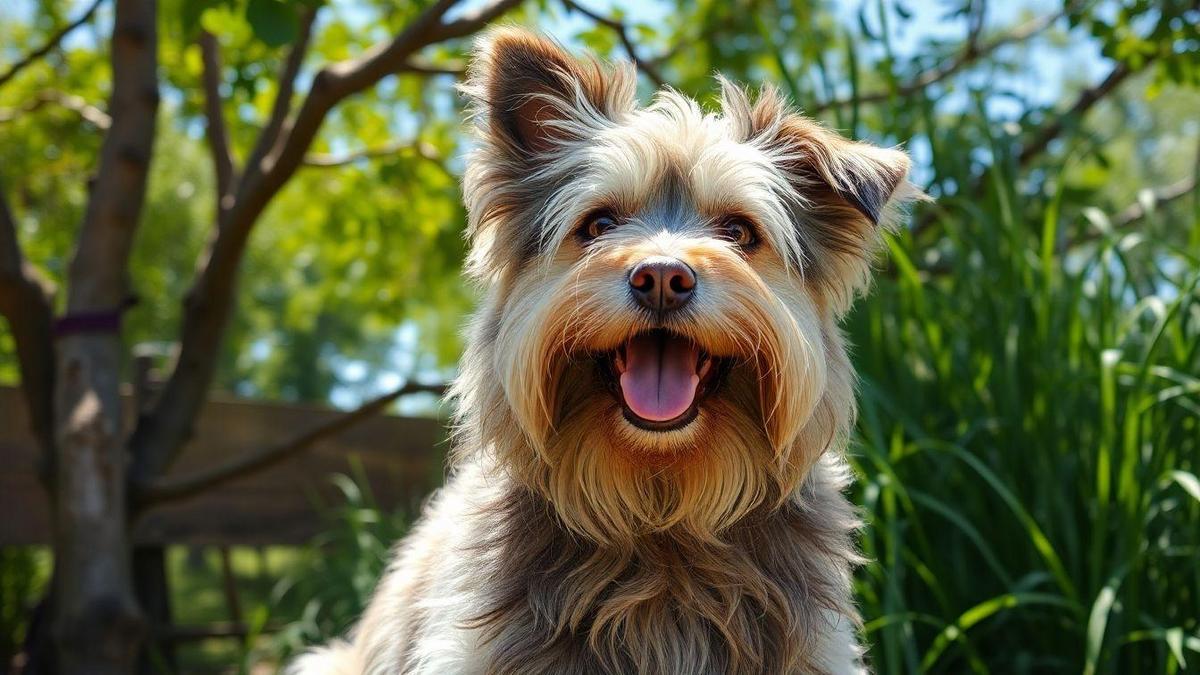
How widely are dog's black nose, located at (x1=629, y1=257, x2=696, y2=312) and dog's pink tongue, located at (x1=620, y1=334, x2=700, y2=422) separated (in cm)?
17

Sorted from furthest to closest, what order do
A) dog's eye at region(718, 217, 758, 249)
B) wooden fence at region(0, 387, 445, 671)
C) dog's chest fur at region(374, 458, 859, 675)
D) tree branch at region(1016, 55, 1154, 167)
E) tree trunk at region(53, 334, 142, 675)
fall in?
Result: wooden fence at region(0, 387, 445, 671)
tree branch at region(1016, 55, 1154, 167)
tree trunk at region(53, 334, 142, 675)
dog's eye at region(718, 217, 758, 249)
dog's chest fur at region(374, 458, 859, 675)

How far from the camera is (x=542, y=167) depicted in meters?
2.97

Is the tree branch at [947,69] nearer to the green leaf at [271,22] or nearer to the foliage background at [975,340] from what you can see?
the foliage background at [975,340]

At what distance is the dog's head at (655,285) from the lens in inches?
97.4

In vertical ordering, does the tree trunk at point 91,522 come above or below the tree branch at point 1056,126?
below

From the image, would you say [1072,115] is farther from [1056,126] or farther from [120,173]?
[120,173]

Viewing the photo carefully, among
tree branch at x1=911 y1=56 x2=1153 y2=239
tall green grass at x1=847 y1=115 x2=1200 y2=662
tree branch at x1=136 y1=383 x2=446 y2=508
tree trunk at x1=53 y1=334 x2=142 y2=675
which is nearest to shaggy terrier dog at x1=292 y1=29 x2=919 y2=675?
tall green grass at x1=847 y1=115 x2=1200 y2=662

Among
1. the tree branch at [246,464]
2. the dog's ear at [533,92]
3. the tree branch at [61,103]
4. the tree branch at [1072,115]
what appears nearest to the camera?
the dog's ear at [533,92]

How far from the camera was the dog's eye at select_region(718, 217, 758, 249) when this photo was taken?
2.74 m

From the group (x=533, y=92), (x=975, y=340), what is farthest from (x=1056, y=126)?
(x=533, y=92)

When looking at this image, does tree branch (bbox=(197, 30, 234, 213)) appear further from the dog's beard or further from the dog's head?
the dog's beard

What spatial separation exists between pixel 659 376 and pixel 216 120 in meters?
3.68

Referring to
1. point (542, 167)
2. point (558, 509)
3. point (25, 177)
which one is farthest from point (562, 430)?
point (25, 177)

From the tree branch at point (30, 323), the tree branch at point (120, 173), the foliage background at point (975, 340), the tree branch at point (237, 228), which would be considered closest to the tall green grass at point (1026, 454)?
the foliage background at point (975, 340)
